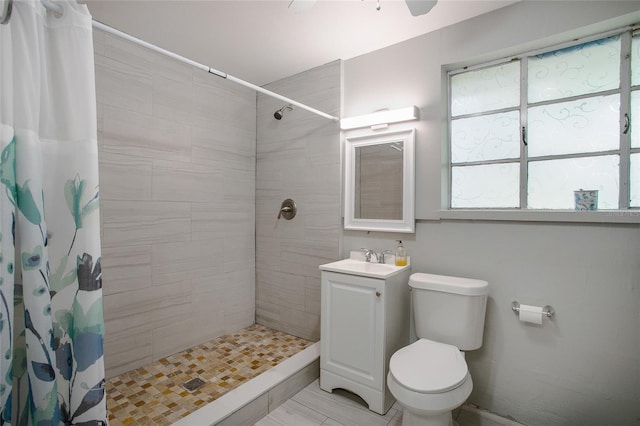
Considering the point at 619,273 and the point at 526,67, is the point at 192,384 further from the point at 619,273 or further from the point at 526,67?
the point at 526,67

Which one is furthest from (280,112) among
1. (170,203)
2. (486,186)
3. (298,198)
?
(486,186)

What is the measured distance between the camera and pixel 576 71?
5.71 ft

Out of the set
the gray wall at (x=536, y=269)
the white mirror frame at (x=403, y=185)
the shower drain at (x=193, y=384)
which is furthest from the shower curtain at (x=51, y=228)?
the gray wall at (x=536, y=269)

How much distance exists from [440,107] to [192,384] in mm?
2406

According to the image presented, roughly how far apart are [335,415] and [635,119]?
228 cm

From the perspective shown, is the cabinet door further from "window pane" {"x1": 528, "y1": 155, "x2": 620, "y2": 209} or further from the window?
"window pane" {"x1": 528, "y1": 155, "x2": 620, "y2": 209}

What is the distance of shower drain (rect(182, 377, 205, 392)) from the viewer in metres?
1.93

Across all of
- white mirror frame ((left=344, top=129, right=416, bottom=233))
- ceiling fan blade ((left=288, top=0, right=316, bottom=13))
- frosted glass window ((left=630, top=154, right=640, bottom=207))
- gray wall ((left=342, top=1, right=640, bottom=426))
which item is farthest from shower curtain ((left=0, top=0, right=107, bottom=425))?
frosted glass window ((left=630, top=154, right=640, bottom=207))

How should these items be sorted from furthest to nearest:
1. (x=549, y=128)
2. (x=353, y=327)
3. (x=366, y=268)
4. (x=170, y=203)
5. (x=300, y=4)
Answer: (x=170, y=203) → (x=366, y=268) → (x=353, y=327) → (x=549, y=128) → (x=300, y=4)

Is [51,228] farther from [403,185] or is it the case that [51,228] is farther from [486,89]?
[486,89]

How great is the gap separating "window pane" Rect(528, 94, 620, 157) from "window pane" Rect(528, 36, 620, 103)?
2.6 inches

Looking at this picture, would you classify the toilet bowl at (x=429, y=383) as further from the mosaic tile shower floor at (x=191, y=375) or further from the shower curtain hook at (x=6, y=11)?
the shower curtain hook at (x=6, y=11)

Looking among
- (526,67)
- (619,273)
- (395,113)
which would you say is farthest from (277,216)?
(619,273)

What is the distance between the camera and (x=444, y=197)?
2053 millimetres
